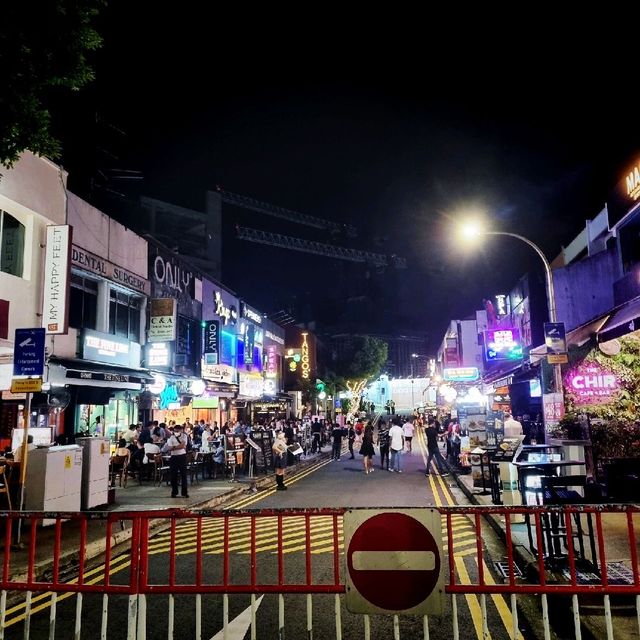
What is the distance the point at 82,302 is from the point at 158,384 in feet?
12.8

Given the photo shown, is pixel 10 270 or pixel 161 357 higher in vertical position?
pixel 10 270

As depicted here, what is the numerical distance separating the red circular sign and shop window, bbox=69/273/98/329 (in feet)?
49.0

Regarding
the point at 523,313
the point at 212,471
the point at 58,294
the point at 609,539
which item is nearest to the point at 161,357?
the point at 212,471

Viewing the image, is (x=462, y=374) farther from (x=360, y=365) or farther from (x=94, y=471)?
(x=94, y=471)

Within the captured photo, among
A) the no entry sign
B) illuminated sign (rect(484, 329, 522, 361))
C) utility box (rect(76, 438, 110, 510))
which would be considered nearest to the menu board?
utility box (rect(76, 438, 110, 510))

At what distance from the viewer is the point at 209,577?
7078 millimetres

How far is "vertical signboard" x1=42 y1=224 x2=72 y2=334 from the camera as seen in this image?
14.2 m

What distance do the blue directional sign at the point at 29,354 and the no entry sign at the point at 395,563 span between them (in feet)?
24.1

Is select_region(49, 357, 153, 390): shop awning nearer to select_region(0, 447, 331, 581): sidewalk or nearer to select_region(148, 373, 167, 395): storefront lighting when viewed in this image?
select_region(148, 373, 167, 395): storefront lighting

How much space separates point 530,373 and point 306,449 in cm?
1182

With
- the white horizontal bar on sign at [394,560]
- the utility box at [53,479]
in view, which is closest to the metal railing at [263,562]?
the white horizontal bar on sign at [394,560]

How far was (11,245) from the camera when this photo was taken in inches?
555

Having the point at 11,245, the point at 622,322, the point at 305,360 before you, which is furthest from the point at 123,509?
the point at 305,360

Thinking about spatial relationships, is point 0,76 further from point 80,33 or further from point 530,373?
point 530,373
